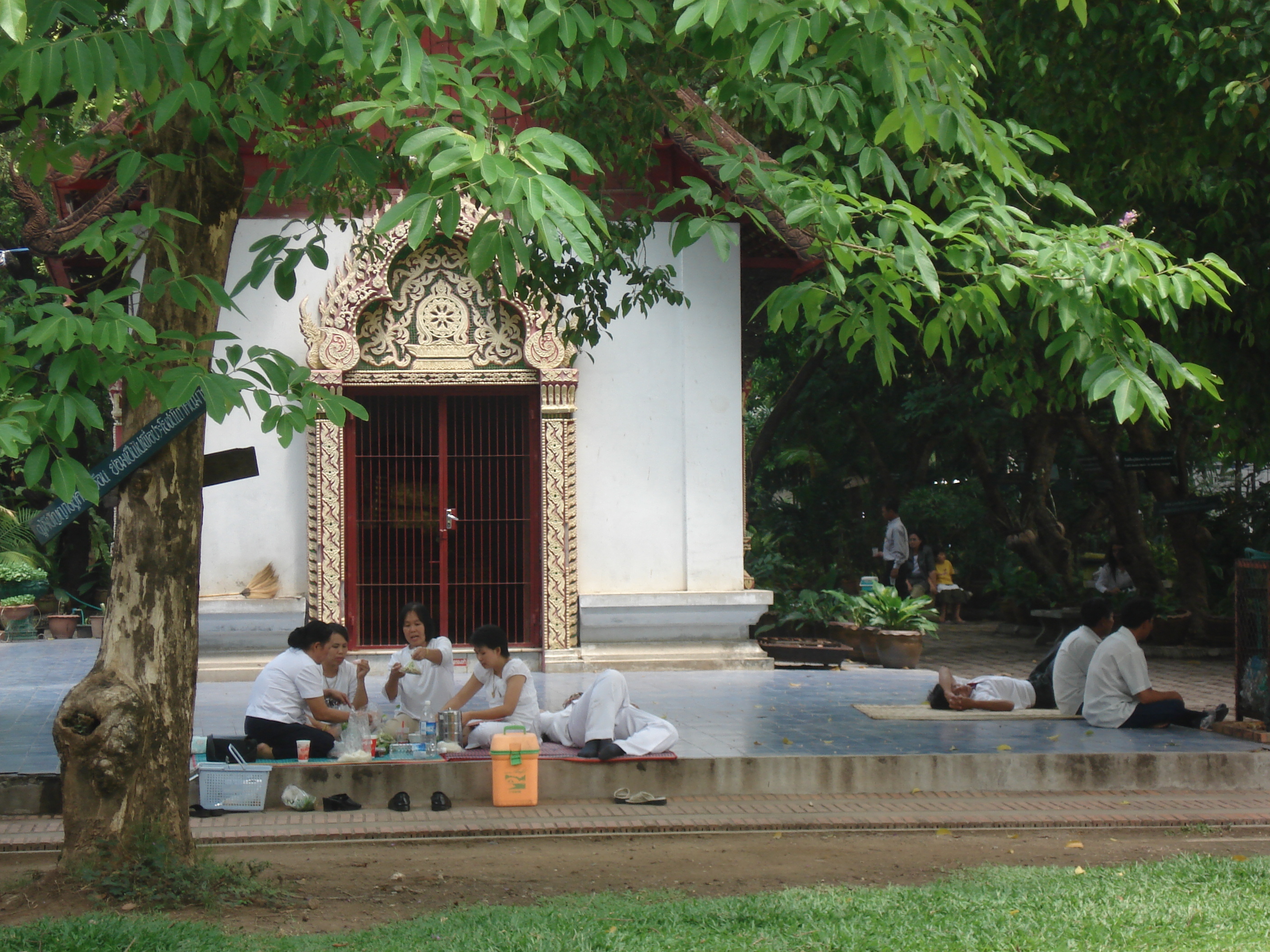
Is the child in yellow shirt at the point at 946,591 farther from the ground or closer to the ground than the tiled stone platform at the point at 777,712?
farther from the ground

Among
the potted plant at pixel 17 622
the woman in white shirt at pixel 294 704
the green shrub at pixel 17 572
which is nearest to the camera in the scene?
the woman in white shirt at pixel 294 704

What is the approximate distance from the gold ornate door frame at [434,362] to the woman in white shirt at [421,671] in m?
3.56

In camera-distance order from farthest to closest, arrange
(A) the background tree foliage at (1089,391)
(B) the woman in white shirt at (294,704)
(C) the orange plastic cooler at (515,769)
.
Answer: (A) the background tree foliage at (1089,391)
(B) the woman in white shirt at (294,704)
(C) the orange plastic cooler at (515,769)

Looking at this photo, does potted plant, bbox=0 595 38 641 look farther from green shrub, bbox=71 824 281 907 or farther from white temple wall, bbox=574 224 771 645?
green shrub, bbox=71 824 281 907

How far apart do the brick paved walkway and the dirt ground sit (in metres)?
0.09

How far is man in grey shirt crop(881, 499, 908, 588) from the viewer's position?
1878 cm

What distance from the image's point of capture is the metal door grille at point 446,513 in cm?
1291

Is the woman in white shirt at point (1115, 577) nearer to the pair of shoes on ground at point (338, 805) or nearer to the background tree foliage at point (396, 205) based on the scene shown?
the background tree foliage at point (396, 205)

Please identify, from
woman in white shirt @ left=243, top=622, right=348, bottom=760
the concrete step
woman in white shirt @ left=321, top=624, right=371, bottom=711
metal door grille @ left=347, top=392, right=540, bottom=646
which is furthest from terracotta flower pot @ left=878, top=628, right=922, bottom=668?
woman in white shirt @ left=243, top=622, right=348, bottom=760

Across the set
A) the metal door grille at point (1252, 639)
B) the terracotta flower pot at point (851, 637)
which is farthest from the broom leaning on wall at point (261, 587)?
the metal door grille at point (1252, 639)

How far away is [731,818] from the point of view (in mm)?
7172

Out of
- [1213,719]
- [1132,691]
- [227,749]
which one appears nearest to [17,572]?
[227,749]

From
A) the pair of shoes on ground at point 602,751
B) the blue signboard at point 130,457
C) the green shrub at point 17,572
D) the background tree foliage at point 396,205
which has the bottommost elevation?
the pair of shoes on ground at point 602,751

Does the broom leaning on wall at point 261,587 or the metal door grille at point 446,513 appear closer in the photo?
the broom leaning on wall at point 261,587
